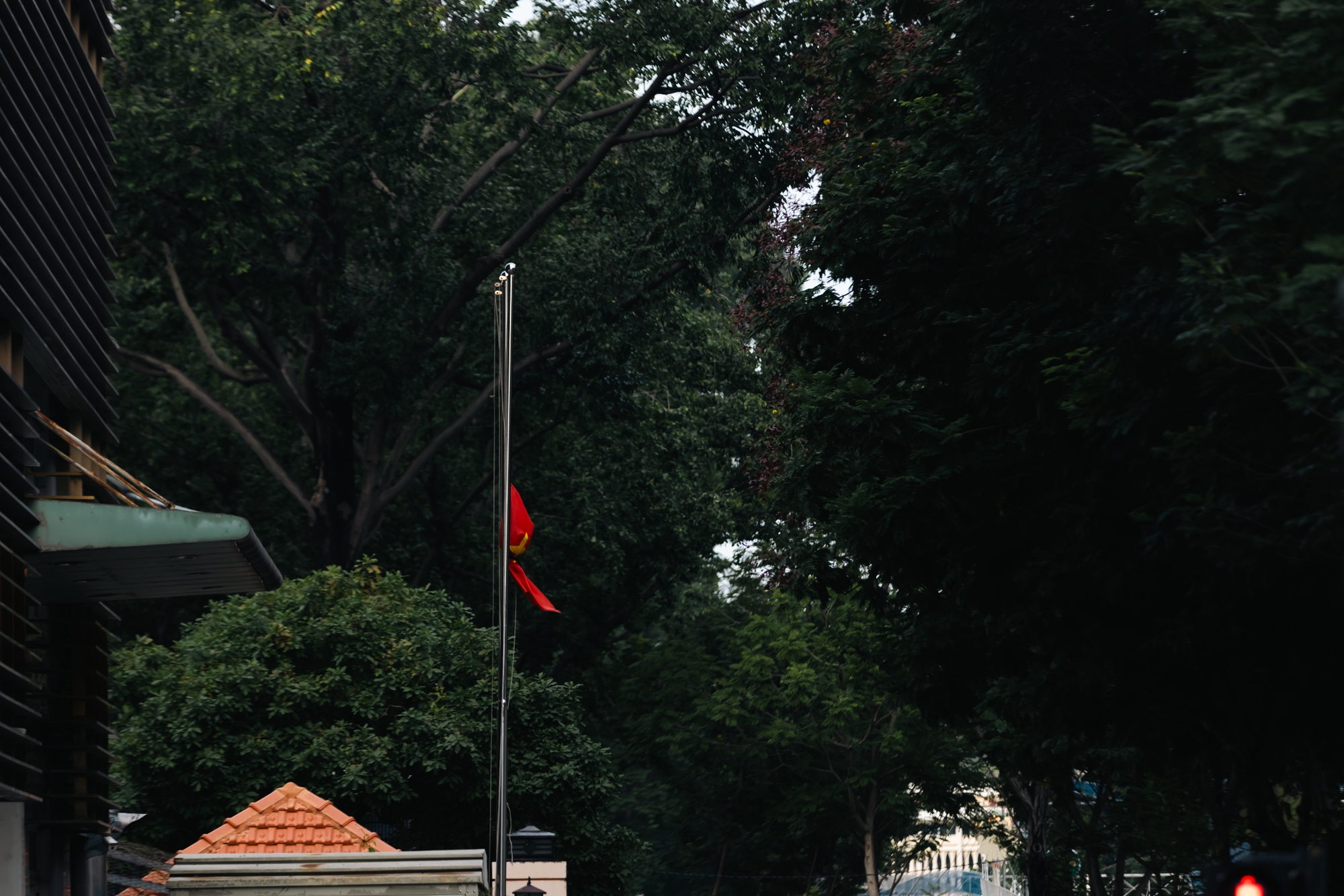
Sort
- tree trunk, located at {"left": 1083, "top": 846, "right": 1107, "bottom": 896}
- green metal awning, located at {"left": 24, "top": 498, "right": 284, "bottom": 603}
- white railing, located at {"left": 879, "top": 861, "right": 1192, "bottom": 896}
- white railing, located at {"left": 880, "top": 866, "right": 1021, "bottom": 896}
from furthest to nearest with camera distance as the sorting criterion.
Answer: white railing, located at {"left": 880, "top": 866, "right": 1021, "bottom": 896} → white railing, located at {"left": 879, "top": 861, "right": 1192, "bottom": 896} → tree trunk, located at {"left": 1083, "top": 846, "right": 1107, "bottom": 896} → green metal awning, located at {"left": 24, "top": 498, "right": 284, "bottom": 603}

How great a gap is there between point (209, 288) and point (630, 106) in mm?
8718

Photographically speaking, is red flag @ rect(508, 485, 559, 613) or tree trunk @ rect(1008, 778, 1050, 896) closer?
red flag @ rect(508, 485, 559, 613)

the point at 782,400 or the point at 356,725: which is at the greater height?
the point at 782,400

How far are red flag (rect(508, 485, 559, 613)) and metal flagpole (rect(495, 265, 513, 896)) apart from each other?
22 centimetres

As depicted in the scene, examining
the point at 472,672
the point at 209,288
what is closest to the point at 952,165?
the point at 472,672

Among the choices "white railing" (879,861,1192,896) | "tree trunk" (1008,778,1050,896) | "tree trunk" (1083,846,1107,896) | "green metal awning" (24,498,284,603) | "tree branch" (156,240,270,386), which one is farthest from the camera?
"white railing" (879,861,1192,896)

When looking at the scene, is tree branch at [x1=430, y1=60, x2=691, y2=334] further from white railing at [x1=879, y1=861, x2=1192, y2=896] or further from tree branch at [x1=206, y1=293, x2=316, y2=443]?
white railing at [x1=879, y1=861, x2=1192, y2=896]

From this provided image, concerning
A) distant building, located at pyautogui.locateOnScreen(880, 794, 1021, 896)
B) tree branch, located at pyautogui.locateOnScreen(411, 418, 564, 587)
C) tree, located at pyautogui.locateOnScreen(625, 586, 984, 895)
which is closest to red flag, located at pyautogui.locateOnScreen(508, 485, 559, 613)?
tree branch, located at pyautogui.locateOnScreen(411, 418, 564, 587)

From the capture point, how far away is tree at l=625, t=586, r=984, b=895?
123ft

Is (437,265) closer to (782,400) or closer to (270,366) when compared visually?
(270,366)

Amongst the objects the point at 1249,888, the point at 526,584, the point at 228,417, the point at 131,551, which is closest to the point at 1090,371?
the point at 1249,888

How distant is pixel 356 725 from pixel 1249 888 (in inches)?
819

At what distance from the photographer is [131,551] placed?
1258 centimetres

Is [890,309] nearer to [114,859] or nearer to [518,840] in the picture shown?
[518,840]
